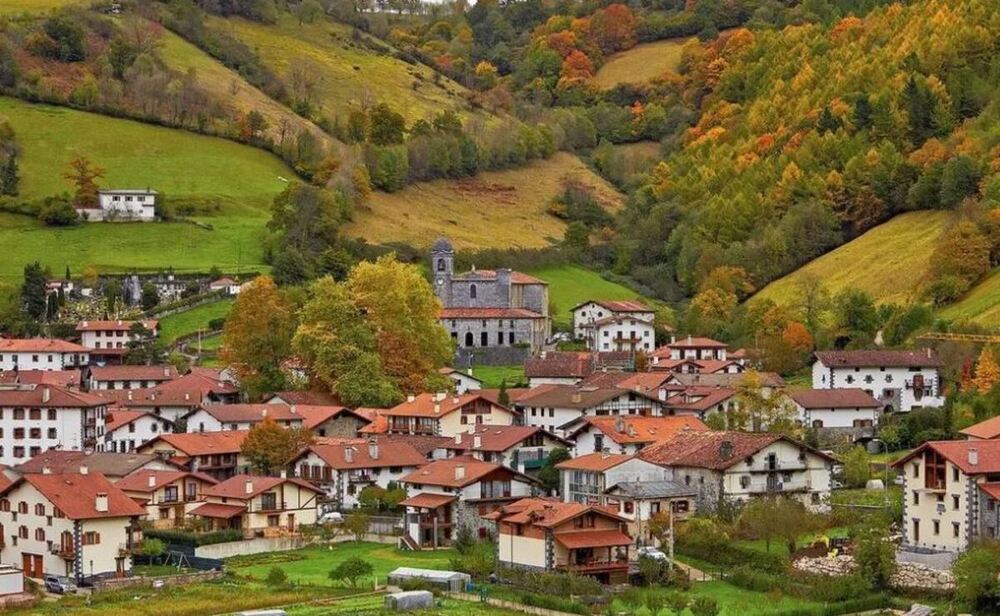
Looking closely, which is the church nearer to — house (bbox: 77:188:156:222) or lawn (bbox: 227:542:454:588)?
house (bbox: 77:188:156:222)

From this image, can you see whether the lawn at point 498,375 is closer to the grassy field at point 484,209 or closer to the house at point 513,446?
the house at point 513,446

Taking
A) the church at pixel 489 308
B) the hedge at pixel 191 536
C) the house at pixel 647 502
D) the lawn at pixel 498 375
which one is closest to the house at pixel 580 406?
the lawn at pixel 498 375

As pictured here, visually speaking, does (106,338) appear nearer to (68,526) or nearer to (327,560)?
(327,560)

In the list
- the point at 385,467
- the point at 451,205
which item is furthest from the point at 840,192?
the point at 385,467

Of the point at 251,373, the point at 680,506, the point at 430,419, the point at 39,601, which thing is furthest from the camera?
the point at 251,373

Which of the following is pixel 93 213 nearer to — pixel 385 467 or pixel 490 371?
pixel 490 371

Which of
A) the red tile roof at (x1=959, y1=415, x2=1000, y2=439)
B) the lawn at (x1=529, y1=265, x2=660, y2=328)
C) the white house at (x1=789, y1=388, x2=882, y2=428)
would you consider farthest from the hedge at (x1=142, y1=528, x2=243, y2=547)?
the lawn at (x1=529, y1=265, x2=660, y2=328)
